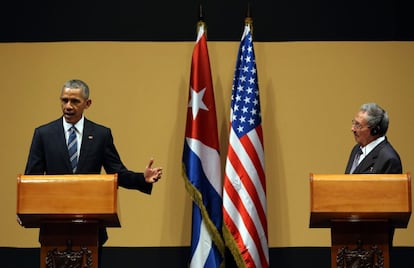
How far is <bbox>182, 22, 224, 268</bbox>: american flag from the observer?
6945 millimetres

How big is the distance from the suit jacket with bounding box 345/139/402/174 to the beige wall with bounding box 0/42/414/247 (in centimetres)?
160

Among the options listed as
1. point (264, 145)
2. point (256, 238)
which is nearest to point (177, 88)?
point (264, 145)

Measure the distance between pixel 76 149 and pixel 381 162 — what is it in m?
1.86

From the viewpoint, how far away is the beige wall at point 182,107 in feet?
24.0

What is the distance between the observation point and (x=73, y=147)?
227 inches

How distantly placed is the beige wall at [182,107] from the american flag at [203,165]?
0.84ft

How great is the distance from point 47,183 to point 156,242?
2362 millimetres

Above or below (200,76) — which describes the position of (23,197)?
below

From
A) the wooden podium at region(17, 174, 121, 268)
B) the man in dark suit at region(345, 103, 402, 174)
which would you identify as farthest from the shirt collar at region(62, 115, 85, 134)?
the man in dark suit at region(345, 103, 402, 174)

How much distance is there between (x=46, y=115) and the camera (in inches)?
290
